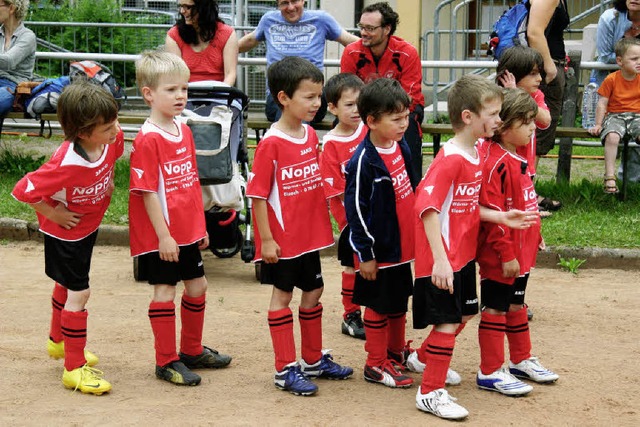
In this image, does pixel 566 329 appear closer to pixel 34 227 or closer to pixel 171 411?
pixel 171 411

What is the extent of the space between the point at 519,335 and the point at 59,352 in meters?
2.46

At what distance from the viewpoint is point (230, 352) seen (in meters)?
6.25

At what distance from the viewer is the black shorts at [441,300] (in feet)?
17.0

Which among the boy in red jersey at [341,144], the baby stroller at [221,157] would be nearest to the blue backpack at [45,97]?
the baby stroller at [221,157]

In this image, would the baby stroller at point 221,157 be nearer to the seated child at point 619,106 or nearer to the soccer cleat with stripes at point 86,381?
the soccer cleat with stripes at point 86,381

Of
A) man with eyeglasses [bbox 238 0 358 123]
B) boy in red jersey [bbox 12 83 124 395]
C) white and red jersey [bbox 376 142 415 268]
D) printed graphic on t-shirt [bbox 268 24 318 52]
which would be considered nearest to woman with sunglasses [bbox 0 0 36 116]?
man with eyeglasses [bbox 238 0 358 123]

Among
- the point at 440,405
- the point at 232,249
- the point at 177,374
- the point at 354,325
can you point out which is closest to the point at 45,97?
the point at 232,249

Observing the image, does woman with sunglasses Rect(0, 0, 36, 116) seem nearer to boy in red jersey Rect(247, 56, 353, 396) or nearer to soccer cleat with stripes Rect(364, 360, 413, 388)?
boy in red jersey Rect(247, 56, 353, 396)

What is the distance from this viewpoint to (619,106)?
30.8ft

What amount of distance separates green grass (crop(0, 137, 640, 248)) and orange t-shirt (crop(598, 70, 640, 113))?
78cm

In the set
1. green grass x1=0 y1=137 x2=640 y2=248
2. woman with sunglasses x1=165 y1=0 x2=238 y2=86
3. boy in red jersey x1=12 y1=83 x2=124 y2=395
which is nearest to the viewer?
boy in red jersey x1=12 y1=83 x2=124 y2=395

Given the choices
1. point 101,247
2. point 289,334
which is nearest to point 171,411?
point 289,334

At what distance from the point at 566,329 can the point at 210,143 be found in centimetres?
259

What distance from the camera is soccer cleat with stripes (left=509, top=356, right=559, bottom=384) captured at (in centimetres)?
570
